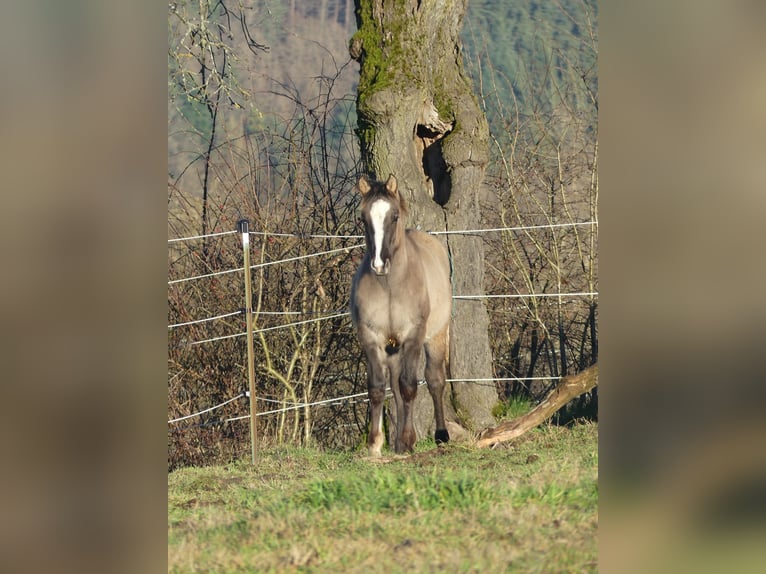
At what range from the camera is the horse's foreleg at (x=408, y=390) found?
681cm

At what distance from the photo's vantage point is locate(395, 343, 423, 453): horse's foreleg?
6809mm

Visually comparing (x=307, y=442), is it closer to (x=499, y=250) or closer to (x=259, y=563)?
(x=499, y=250)

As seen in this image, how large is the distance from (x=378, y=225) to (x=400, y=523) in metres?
2.67

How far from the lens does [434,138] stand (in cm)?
828

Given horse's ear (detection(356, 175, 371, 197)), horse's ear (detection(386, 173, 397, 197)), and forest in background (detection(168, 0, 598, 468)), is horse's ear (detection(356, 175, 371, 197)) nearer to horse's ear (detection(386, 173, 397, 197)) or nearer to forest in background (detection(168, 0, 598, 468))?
horse's ear (detection(386, 173, 397, 197))

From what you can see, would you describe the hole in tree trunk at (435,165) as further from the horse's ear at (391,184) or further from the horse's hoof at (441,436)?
the horse's hoof at (441,436)

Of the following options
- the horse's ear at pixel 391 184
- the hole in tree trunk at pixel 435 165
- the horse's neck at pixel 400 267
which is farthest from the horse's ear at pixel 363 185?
the hole in tree trunk at pixel 435 165

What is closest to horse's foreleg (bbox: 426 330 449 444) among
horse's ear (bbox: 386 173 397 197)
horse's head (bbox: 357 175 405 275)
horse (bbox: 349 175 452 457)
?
horse (bbox: 349 175 452 457)

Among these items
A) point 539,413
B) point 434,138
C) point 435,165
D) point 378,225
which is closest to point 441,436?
point 539,413

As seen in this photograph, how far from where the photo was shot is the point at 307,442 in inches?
357

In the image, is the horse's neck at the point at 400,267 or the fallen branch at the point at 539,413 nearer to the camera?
the horse's neck at the point at 400,267

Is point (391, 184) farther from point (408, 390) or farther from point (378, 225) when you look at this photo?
point (408, 390)

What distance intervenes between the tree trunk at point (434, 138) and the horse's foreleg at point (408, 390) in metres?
0.89
